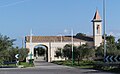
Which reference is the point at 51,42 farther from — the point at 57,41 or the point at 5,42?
the point at 5,42

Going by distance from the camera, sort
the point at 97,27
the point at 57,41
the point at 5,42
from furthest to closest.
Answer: the point at 57,41
the point at 97,27
the point at 5,42

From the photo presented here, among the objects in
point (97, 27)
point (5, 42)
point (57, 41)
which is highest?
point (97, 27)

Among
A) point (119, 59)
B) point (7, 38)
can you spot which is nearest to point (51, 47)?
point (7, 38)

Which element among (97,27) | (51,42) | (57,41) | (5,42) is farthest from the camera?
(57,41)

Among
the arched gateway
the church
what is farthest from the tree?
the arched gateway

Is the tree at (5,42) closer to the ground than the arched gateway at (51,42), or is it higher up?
closer to the ground

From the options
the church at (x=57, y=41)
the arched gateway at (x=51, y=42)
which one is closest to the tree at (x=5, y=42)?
the church at (x=57, y=41)

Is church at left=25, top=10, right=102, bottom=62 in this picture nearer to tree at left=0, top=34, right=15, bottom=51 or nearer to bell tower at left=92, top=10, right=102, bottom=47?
bell tower at left=92, top=10, right=102, bottom=47

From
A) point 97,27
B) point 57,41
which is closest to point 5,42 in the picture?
point 97,27

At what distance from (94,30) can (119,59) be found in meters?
101

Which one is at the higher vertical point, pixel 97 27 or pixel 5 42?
pixel 97 27

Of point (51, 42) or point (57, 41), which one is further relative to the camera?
point (57, 41)

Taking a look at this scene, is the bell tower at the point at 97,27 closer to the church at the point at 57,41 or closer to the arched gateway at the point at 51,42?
the church at the point at 57,41

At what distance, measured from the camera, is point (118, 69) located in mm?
37781
